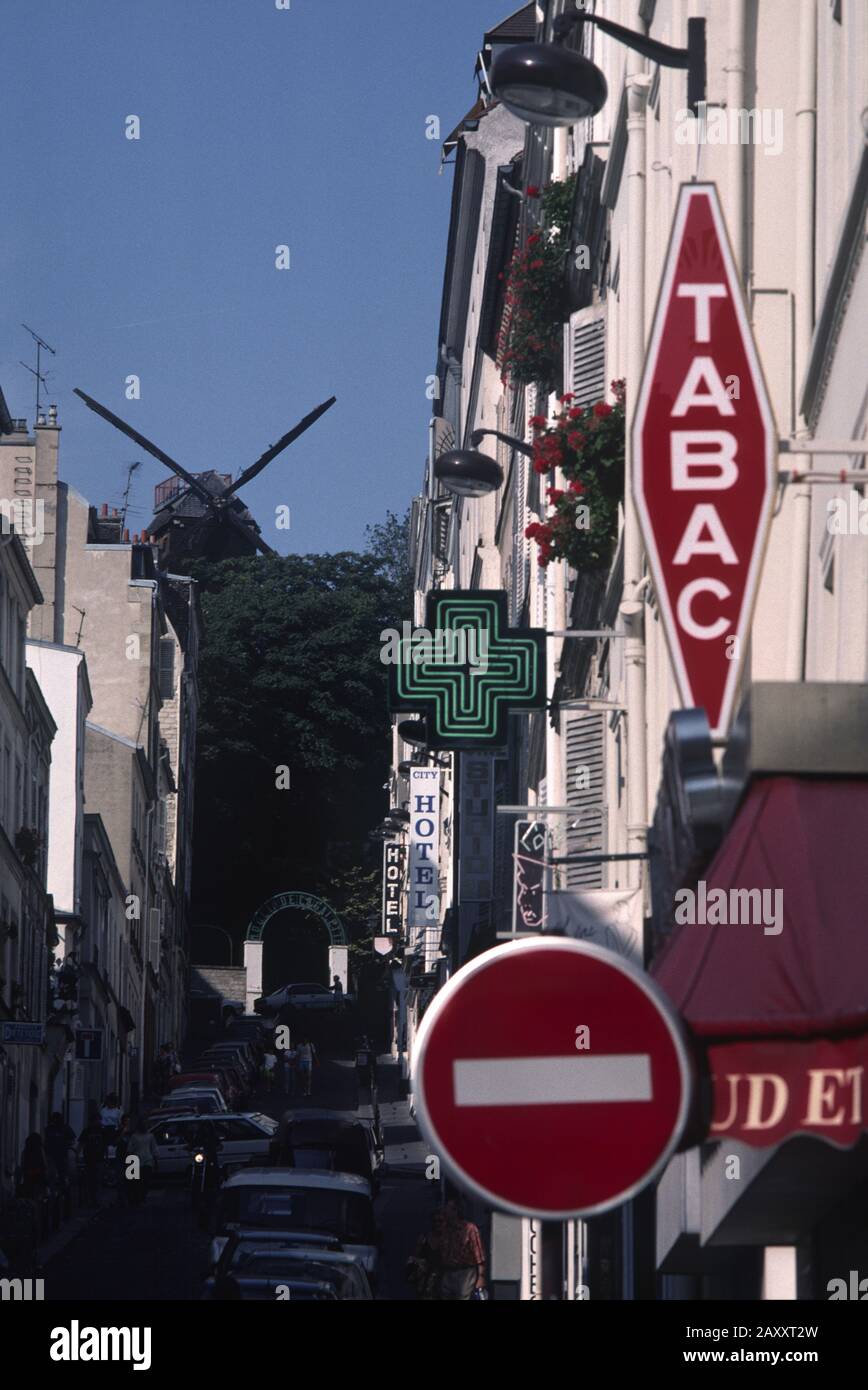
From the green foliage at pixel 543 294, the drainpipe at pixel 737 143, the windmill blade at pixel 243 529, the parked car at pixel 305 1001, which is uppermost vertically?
the windmill blade at pixel 243 529

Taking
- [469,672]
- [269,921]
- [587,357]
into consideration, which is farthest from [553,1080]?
[269,921]

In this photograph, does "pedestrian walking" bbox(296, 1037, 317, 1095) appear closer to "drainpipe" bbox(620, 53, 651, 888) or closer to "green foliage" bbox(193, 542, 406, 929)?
"green foliage" bbox(193, 542, 406, 929)

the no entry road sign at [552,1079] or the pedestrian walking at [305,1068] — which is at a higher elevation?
the no entry road sign at [552,1079]

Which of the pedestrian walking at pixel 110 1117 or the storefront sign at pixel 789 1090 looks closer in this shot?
the storefront sign at pixel 789 1090

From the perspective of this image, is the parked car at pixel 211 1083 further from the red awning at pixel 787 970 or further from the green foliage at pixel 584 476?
the red awning at pixel 787 970

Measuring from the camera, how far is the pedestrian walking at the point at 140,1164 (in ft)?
130

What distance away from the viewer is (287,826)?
91.7 metres

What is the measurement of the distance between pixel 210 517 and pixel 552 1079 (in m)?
108

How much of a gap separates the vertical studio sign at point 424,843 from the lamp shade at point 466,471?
38222 mm

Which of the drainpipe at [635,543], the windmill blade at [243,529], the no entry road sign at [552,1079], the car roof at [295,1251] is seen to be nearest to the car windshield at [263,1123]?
the car roof at [295,1251]

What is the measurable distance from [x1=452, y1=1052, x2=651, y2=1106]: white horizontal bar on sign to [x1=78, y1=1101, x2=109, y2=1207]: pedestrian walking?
121ft

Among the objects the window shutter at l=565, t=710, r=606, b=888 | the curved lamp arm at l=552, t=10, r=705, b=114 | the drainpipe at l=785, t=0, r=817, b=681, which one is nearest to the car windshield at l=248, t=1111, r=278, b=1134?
the window shutter at l=565, t=710, r=606, b=888

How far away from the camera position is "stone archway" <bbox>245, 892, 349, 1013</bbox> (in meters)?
86.5
